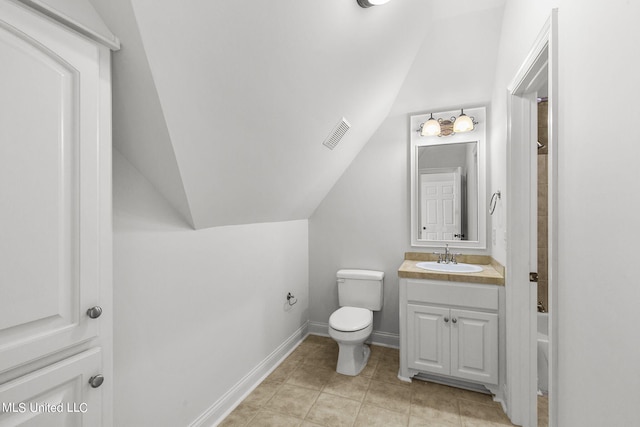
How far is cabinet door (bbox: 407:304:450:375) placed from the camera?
7.26 ft

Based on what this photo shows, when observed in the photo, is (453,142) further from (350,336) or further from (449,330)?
(350,336)

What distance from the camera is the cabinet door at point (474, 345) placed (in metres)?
2.09

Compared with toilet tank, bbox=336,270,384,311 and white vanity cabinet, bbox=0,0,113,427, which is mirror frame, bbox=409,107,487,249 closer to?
toilet tank, bbox=336,270,384,311

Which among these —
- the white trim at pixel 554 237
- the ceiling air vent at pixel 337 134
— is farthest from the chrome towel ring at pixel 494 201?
the ceiling air vent at pixel 337 134

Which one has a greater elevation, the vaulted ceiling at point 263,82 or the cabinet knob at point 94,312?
the vaulted ceiling at point 263,82

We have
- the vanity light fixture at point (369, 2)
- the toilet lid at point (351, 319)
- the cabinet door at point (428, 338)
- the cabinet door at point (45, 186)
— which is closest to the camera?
the cabinet door at point (45, 186)

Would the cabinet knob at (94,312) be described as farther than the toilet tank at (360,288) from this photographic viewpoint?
No

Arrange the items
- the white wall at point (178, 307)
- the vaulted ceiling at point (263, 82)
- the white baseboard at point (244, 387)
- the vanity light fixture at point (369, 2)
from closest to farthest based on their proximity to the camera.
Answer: the vaulted ceiling at point (263, 82)
the white wall at point (178, 307)
the vanity light fixture at point (369, 2)
the white baseboard at point (244, 387)

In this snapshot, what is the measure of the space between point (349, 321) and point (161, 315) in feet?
4.64

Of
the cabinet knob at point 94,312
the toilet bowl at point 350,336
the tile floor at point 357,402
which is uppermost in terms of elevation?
the cabinet knob at point 94,312

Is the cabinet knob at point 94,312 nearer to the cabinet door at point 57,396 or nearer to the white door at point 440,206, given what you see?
the cabinet door at point 57,396

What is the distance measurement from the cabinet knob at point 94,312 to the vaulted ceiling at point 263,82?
0.61m

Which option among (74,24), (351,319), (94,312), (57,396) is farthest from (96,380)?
(351,319)

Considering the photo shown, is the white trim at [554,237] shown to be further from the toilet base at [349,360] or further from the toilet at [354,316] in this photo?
the toilet base at [349,360]
